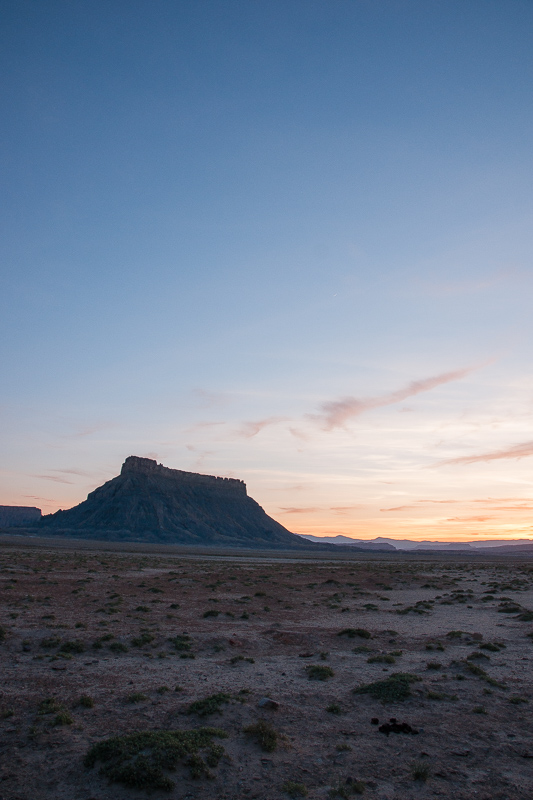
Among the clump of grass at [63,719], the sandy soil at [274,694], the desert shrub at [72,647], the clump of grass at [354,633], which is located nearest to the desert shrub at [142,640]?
the sandy soil at [274,694]

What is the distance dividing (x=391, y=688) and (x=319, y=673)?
2.19 m

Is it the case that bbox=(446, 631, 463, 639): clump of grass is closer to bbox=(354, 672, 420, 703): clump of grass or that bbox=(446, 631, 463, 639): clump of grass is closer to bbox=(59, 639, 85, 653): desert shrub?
bbox=(354, 672, 420, 703): clump of grass

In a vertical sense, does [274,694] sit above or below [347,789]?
below

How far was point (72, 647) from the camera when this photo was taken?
1517cm

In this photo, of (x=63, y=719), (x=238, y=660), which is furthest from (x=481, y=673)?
(x=63, y=719)

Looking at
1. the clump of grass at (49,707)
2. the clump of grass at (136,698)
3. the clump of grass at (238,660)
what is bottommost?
the clump of grass at (238,660)

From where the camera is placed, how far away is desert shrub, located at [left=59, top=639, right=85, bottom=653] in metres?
15.1

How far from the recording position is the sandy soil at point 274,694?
308 inches

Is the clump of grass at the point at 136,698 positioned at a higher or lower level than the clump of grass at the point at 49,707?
lower

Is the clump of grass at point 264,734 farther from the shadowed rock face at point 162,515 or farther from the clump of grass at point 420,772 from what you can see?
the shadowed rock face at point 162,515

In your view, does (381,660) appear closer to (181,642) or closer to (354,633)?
(354,633)

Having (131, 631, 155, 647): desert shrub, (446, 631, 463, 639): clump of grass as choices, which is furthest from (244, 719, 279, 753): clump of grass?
(446, 631, 463, 639): clump of grass

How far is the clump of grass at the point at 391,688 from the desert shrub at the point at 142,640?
25.0 feet

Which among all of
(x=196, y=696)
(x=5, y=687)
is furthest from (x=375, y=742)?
(x=5, y=687)
